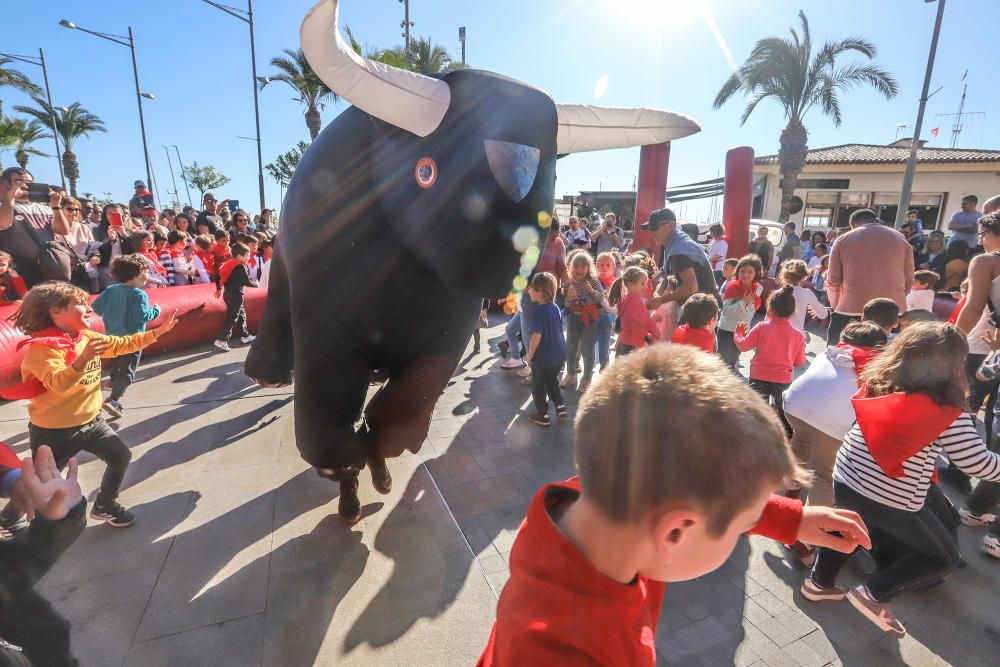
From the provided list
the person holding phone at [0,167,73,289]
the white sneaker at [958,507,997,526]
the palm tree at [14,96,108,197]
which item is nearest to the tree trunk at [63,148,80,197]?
the palm tree at [14,96,108,197]

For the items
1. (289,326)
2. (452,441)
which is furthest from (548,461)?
(289,326)

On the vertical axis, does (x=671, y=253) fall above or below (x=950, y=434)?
above

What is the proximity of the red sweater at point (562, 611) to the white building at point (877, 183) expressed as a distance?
21.0 m

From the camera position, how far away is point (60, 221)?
559 cm

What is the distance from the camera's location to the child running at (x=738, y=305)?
4598 mm

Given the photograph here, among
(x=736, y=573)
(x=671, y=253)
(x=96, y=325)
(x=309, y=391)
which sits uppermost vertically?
(x=671, y=253)

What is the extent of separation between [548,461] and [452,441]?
2.37 ft

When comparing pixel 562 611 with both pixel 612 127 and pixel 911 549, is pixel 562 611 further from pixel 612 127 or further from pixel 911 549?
pixel 911 549

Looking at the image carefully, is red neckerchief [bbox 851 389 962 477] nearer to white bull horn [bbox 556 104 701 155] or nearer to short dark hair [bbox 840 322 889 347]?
short dark hair [bbox 840 322 889 347]

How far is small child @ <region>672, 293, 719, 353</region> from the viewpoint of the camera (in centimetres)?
350

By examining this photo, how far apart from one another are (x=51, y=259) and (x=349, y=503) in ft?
16.1

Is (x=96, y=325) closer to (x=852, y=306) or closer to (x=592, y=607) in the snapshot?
(x=592, y=607)

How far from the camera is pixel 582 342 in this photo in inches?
197

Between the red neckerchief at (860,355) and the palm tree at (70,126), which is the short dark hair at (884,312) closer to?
the red neckerchief at (860,355)
